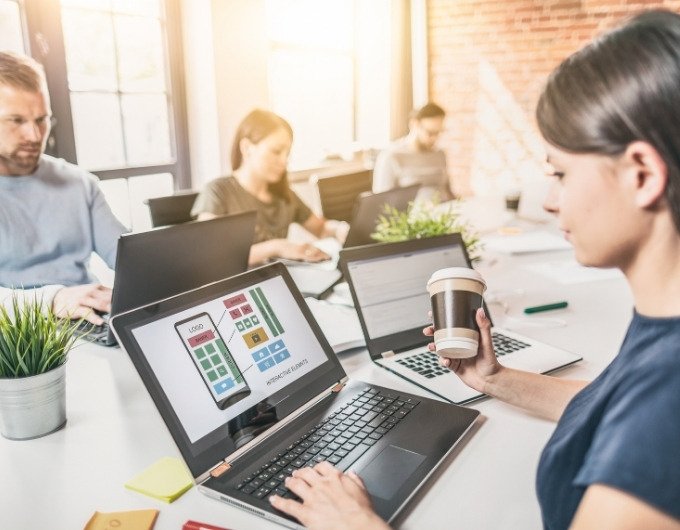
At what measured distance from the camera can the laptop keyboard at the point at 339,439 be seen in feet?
2.81

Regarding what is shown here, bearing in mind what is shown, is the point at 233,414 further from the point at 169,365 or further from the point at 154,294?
the point at 154,294

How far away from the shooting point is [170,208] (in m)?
2.53

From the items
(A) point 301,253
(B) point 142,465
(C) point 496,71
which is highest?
(C) point 496,71

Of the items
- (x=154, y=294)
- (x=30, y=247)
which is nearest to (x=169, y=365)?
(x=154, y=294)

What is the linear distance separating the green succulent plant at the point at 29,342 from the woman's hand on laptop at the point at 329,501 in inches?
19.0

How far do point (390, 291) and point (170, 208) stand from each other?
1.45 metres

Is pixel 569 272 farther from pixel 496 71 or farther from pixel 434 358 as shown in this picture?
pixel 496 71

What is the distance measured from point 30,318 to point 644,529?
933 millimetres

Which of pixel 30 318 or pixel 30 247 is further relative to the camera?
pixel 30 247

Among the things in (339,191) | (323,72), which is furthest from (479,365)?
Result: (323,72)

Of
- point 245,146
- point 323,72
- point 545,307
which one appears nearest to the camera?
point 545,307

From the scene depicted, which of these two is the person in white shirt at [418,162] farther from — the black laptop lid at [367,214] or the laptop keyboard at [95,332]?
the laptop keyboard at [95,332]

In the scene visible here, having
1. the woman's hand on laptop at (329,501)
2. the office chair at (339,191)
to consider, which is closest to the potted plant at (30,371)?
the woman's hand on laptop at (329,501)

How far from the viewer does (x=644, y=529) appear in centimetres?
57
